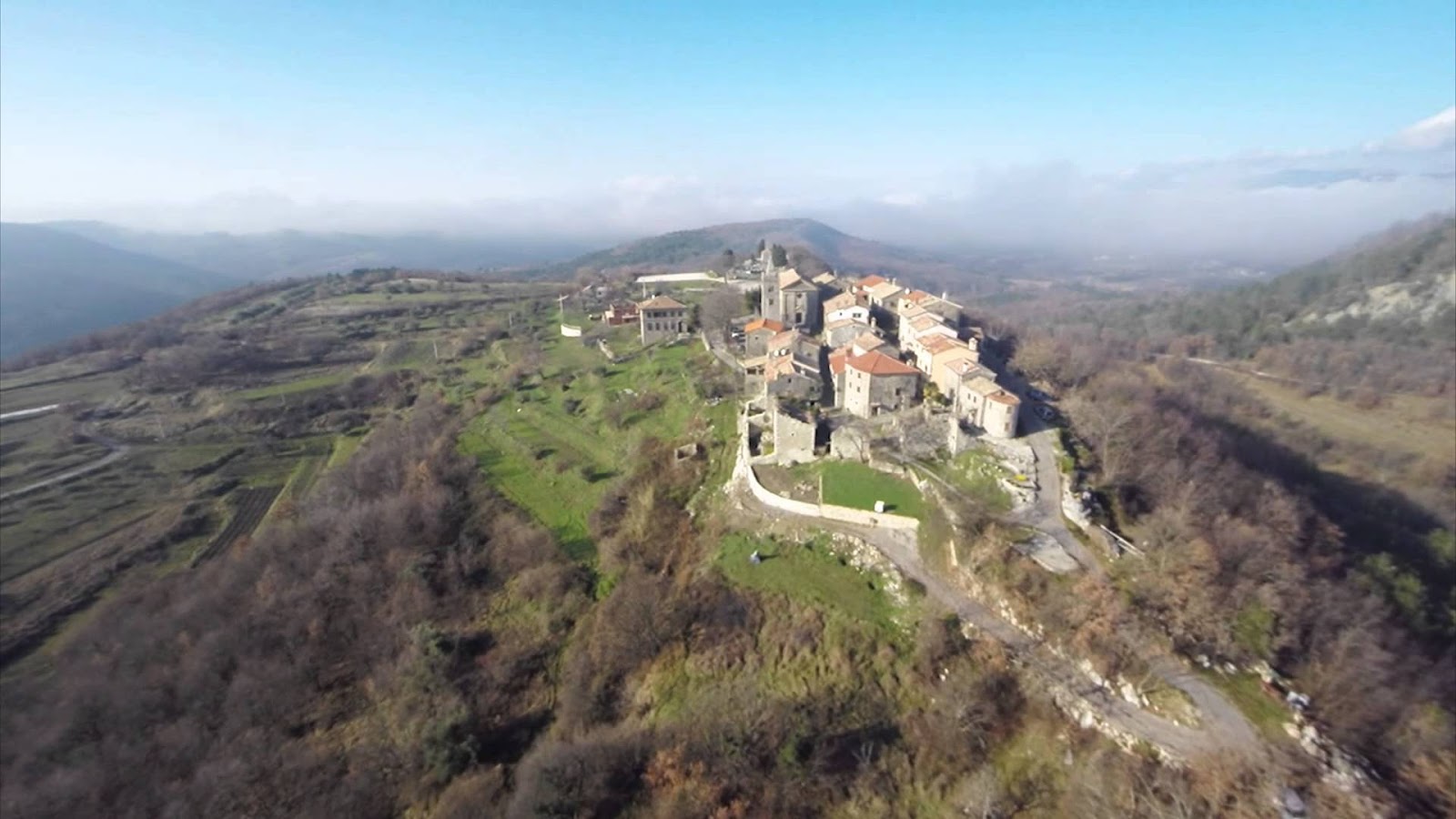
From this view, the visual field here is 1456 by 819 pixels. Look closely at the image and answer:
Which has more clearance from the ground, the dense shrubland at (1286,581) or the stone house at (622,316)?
the stone house at (622,316)

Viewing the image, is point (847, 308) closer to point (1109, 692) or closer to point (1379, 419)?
point (1109, 692)

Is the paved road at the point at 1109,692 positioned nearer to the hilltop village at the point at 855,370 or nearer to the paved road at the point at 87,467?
the hilltop village at the point at 855,370

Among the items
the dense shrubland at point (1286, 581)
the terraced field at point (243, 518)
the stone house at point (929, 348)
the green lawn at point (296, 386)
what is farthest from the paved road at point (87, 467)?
the dense shrubland at point (1286, 581)

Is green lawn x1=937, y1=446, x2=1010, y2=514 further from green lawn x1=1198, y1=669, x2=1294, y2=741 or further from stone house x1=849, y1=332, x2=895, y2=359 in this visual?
stone house x1=849, y1=332, x2=895, y2=359

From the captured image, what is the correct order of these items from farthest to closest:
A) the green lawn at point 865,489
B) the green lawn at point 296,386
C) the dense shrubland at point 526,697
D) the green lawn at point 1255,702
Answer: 1. the green lawn at point 296,386
2. the green lawn at point 865,489
3. the dense shrubland at point 526,697
4. the green lawn at point 1255,702

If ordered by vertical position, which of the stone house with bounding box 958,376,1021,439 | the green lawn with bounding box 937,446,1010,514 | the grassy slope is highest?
the stone house with bounding box 958,376,1021,439

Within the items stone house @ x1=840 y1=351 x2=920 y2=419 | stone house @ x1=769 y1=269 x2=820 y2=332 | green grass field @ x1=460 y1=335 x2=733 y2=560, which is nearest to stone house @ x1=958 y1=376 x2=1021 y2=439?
stone house @ x1=840 y1=351 x2=920 y2=419

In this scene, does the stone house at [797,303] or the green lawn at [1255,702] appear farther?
the stone house at [797,303]

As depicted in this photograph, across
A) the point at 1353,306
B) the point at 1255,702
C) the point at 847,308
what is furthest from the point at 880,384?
the point at 1353,306
